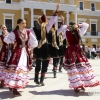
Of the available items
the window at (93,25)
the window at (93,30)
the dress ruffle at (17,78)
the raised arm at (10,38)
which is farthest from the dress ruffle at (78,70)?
the window at (93,25)

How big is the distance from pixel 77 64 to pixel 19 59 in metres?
1.25

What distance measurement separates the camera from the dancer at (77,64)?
17.3ft

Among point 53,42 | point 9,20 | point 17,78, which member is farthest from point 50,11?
point 17,78

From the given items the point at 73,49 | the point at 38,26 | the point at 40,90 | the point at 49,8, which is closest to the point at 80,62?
the point at 73,49

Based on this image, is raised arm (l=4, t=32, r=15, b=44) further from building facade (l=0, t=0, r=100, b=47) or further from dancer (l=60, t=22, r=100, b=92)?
building facade (l=0, t=0, r=100, b=47)

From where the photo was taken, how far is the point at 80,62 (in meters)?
5.34

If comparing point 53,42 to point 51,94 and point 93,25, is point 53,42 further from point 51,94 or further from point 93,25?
point 93,25

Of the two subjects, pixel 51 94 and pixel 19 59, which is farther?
pixel 51 94

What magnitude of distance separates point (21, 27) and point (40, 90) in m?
1.54

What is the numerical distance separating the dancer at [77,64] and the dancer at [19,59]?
0.82 meters

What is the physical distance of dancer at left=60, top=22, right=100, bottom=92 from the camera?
17.3 ft

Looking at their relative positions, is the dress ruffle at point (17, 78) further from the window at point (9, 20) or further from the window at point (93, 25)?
the window at point (93, 25)

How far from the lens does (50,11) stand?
39000 mm

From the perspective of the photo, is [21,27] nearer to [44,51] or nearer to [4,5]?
[44,51]
